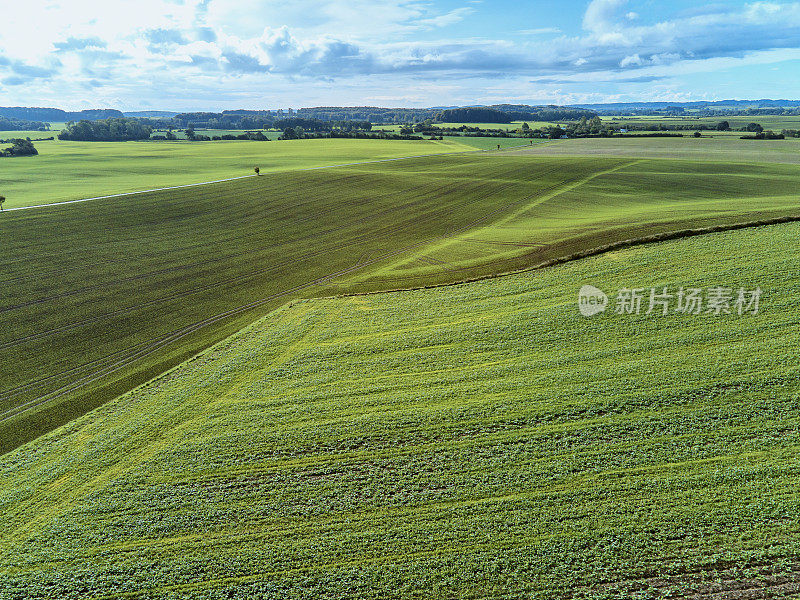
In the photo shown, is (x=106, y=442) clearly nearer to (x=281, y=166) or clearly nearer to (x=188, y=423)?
(x=188, y=423)

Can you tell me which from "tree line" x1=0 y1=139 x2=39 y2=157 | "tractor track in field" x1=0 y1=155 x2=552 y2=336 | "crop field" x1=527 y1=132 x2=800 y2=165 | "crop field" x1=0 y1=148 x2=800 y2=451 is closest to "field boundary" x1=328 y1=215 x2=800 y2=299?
"crop field" x1=0 y1=148 x2=800 y2=451

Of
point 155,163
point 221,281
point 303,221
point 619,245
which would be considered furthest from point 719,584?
point 155,163

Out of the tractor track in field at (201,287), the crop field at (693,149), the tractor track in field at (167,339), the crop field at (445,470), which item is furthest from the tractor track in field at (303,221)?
the crop field at (693,149)

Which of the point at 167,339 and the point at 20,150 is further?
the point at 20,150

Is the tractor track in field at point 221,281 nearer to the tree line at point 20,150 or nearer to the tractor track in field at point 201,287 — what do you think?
the tractor track in field at point 201,287

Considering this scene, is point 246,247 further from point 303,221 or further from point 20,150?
point 20,150

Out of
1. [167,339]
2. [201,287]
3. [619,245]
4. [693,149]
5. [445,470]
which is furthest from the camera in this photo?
[693,149]

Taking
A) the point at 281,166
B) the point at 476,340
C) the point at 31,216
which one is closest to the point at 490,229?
the point at 476,340

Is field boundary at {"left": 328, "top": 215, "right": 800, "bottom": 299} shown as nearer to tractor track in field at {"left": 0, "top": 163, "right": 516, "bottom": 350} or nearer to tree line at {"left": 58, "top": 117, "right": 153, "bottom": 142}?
tractor track in field at {"left": 0, "top": 163, "right": 516, "bottom": 350}
